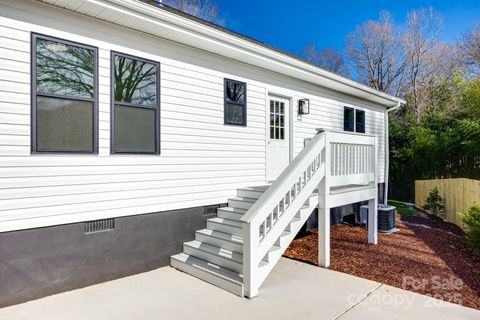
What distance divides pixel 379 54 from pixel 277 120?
19061 mm

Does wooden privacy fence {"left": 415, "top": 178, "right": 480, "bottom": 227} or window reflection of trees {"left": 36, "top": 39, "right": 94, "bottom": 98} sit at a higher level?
window reflection of trees {"left": 36, "top": 39, "right": 94, "bottom": 98}

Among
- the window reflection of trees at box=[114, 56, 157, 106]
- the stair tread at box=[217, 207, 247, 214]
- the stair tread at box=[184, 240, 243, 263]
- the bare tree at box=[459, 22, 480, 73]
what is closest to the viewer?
the stair tread at box=[184, 240, 243, 263]

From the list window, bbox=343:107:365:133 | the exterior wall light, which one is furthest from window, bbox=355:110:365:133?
the exterior wall light

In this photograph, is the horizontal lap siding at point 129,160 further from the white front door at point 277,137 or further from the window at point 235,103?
the white front door at point 277,137

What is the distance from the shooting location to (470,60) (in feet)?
58.9

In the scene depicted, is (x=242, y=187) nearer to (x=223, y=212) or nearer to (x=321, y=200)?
(x=223, y=212)

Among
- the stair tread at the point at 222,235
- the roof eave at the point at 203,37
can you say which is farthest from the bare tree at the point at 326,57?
the stair tread at the point at 222,235

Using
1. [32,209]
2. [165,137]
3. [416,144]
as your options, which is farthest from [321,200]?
[416,144]

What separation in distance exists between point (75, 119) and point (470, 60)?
2111cm

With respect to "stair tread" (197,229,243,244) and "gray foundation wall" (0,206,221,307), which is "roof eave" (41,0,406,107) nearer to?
"gray foundation wall" (0,206,221,307)

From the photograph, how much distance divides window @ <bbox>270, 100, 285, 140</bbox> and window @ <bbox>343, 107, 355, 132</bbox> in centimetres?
262

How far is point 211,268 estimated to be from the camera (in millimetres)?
4371

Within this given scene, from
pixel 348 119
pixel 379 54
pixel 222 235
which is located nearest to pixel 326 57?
pixel 379 54

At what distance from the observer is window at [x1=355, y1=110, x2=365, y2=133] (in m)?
9.34
